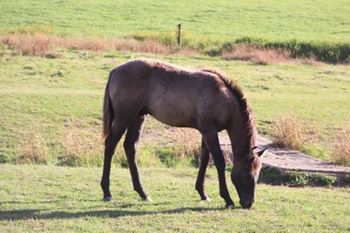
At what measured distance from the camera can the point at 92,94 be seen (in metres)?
20.4

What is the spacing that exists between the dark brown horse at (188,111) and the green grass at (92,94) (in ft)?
16.3

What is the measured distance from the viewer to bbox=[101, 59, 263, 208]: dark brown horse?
9727mm

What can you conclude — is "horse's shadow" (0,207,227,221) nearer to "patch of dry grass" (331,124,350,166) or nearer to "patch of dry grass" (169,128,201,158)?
"patch of dry grass" (331,124,350,166)

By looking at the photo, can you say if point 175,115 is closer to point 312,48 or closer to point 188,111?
point 188,111

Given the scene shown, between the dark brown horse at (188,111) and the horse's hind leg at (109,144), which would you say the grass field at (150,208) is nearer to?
the horse's hind leg at (109,144)

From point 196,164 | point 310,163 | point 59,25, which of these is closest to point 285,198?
point 310,163

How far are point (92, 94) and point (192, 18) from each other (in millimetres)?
25709

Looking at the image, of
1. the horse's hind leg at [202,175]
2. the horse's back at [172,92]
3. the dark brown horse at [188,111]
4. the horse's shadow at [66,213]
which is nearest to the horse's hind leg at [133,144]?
the dark brown horse at [188,111]

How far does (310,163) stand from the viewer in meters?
14.0

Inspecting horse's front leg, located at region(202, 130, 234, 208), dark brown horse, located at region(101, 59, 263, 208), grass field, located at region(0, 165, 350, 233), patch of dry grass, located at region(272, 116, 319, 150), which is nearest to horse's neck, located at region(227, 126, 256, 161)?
dark brown horse, located at region(101, 59, 263, 208)

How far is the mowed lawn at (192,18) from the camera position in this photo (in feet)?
129

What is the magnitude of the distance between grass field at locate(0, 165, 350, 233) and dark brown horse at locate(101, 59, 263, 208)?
41cm

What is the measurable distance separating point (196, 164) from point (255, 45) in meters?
20.1

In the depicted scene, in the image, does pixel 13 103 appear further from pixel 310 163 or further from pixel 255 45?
pixel 255 45
